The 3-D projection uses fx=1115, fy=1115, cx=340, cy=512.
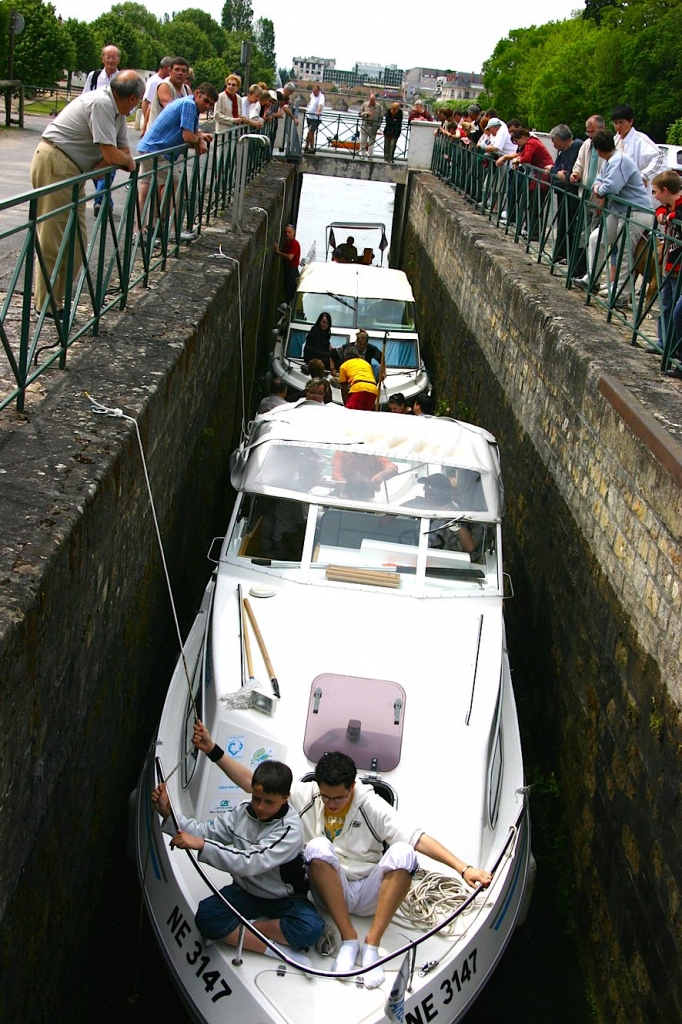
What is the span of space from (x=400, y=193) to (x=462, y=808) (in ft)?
69.1

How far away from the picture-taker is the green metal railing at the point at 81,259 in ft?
16.0

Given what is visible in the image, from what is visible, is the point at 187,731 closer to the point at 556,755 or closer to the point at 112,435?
the point at 112,435

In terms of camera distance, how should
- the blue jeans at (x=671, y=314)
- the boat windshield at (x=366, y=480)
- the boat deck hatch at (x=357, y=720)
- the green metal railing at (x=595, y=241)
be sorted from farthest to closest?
the green metal railing at (x=595, y=241)
the blue jeans at (x=671, y=314)
the boat windshield at (x=366, y=480)
the boat deck hatch at (x=357, y=720)

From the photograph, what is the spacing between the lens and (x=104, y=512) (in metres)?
4.79

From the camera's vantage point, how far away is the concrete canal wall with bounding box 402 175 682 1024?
495 centimetres

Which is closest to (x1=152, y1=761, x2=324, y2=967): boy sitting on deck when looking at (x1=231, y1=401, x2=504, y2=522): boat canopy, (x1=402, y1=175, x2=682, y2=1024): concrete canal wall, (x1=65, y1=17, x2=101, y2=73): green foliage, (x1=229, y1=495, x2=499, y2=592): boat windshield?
(x1=402, y1=175, x2=682, y2=1024): concrete canal wall

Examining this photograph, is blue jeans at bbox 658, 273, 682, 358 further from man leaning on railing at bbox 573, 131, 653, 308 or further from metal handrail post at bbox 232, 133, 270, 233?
metal handrail post at bbox 232, 133, 270, 233

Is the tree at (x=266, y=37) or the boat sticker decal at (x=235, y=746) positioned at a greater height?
the tree at (x=266, y=37)

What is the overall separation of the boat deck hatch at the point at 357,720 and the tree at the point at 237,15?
488ft

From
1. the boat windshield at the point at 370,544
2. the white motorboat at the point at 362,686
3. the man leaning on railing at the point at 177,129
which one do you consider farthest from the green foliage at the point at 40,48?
the boat windshield at the point at 370,544

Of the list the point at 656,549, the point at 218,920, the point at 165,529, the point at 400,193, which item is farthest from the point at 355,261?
the point at 218,920

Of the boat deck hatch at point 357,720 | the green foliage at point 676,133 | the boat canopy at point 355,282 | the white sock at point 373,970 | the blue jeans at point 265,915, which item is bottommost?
the white sock at point 373,970

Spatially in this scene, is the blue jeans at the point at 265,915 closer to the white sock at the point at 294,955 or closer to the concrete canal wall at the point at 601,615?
the white sock at the point at 294,955

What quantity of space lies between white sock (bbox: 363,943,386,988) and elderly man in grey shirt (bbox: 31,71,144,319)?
391 cm
